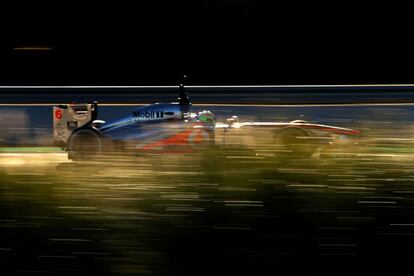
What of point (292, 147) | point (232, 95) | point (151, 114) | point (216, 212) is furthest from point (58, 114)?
point (216, 212)

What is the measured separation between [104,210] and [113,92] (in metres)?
15.6

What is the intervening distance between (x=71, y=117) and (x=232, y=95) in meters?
6.06

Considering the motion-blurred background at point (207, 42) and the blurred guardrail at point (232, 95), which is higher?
the motion-blurred background at point (207, 42)

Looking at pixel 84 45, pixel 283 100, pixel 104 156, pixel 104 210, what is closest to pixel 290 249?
pixel 104 210

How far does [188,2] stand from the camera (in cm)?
2702

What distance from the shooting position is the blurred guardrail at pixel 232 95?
18500 millimetres

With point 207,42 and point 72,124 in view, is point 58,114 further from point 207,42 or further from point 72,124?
point 207,42

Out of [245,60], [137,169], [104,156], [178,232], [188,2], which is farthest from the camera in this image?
[188,2]

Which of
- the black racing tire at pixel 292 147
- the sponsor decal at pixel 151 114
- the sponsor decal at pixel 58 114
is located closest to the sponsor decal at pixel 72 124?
the sponsor decal at pixel 58 114

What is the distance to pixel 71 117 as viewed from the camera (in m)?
13.0

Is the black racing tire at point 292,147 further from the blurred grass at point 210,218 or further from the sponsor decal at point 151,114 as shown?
the sponsor decal at point 151,114

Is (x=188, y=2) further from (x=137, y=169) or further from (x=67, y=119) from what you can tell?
(x=137, y=169)

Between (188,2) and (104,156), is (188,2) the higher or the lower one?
the higher one

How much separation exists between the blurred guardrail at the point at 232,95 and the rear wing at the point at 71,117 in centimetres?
544
